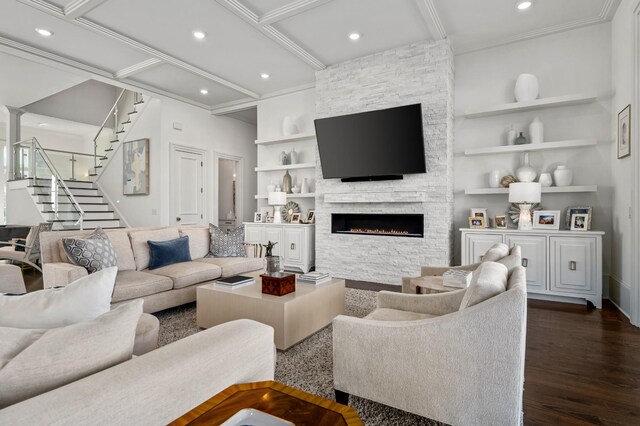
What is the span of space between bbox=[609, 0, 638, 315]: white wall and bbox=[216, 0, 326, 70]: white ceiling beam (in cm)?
339

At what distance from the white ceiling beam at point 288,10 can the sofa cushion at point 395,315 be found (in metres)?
3.05

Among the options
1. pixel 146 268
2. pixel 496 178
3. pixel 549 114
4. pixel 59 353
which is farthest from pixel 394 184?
pixel 59 353

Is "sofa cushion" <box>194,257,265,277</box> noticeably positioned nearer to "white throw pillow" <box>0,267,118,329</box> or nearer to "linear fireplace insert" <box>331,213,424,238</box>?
"linear fireplace insert" <box>331,213,424,238</box>

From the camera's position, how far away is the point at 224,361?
1.01 metres

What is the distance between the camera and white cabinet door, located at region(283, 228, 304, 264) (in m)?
5.54

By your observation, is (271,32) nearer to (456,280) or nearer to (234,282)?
(234,282)

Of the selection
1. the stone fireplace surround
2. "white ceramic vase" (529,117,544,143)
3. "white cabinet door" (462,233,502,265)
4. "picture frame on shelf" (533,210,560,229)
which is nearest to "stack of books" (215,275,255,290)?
the stone fireplace surround

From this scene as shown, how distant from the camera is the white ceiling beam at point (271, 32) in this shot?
3547 mm

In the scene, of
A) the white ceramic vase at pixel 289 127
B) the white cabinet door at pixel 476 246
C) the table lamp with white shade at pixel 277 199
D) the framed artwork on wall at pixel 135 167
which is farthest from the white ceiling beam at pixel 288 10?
the framed artwork on wall at pixel 135 167

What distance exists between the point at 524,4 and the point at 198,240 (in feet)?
14.5

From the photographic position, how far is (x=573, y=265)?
144 inches

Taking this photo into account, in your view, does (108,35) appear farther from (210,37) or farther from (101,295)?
(101,295)

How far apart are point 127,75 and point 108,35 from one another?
4.35 ft

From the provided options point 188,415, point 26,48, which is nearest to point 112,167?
point 26,48
